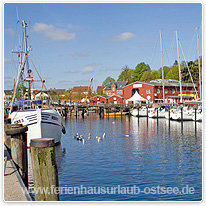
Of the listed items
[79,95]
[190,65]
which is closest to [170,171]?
[190,65]

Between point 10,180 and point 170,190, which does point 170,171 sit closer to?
point 170,190

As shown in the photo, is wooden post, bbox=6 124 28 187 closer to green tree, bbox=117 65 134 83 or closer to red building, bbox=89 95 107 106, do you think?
red building, bbox=89 95 107 106

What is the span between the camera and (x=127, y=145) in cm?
2839

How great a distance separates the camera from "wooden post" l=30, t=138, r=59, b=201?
25.7 ft

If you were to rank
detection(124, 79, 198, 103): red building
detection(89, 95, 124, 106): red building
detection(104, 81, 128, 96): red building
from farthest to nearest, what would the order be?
detection(104, 81, 128, 96): red building, detection(89, 95, 124, 106): red building, detection(124, 79, 198, 103): red building

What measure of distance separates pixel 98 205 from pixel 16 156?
463cm

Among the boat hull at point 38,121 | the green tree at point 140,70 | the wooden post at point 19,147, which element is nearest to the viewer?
the wooden post at point 19,147

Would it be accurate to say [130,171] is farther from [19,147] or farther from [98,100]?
[98,100]

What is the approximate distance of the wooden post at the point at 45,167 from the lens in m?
7.84

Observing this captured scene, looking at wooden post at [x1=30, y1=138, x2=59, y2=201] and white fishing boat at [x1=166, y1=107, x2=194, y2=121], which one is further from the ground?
wooden post at [x1=30, y1=138, x2=59, y2=201]

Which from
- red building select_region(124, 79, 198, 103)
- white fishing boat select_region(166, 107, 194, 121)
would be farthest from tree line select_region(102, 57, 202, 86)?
white fishing boat select_region(166, 107, 194, 121)

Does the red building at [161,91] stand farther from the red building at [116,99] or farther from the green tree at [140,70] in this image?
the green tree at [140,70]

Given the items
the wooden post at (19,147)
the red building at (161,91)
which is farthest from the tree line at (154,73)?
the wooden post at (19,147)

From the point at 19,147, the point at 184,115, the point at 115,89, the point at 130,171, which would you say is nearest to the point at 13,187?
the point at 19,147
